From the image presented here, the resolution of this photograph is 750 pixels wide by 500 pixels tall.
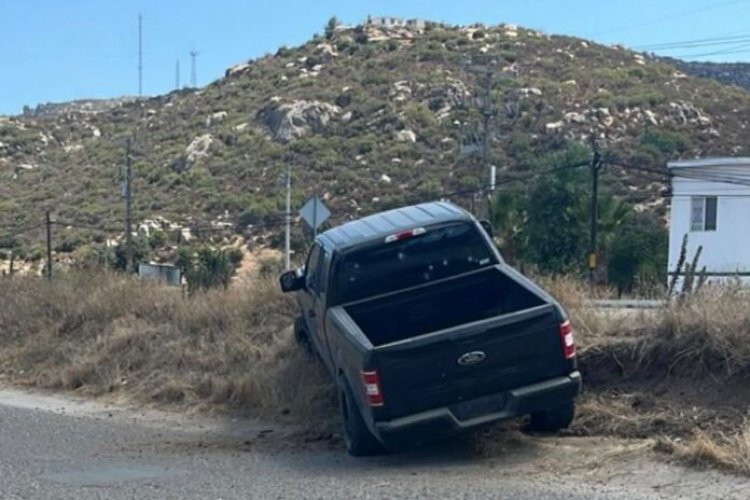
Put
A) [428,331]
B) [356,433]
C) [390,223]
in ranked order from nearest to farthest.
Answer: [356,433] < [428,331] < [390,223]

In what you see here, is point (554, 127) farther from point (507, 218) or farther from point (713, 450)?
point (713, 450)

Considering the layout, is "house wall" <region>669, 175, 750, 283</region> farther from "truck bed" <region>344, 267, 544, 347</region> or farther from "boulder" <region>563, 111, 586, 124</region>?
"truck bed" <region>344, 267, 544, 347</region>

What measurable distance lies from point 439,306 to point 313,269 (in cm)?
181

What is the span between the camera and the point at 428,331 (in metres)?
11.2

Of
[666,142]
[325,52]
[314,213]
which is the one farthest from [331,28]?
[314,213]

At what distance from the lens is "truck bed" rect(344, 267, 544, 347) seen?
439 inches

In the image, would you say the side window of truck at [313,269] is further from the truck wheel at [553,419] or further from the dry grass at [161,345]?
the truck wheel at [553,419]

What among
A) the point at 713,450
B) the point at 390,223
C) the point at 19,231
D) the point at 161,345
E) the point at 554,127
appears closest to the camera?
the point at 713,450

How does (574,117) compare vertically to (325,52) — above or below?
below

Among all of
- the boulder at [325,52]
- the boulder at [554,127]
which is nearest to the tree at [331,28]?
the boulder at [325,52]

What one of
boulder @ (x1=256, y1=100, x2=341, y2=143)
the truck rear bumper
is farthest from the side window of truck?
boulder @ (x1=256, y1=100, x2=341, y2=143)

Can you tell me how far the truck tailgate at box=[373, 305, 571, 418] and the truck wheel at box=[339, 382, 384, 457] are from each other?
2.45 ft

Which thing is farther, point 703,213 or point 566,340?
point 703,213

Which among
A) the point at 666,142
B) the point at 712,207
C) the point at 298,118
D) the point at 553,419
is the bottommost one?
the point at 553,419
